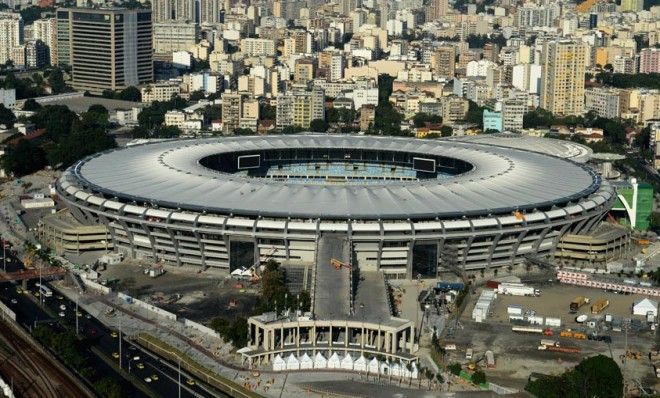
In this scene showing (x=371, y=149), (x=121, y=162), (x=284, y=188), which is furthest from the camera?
(x=371, y=149)

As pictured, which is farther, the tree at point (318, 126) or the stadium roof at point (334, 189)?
the tree at point (318, 126)

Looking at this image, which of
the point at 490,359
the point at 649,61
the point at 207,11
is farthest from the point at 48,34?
the point at 490,359

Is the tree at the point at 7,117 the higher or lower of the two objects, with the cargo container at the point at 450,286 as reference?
higher

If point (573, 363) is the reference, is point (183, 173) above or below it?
above

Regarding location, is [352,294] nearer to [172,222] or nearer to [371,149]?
[172,222]

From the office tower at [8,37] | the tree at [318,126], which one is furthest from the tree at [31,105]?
the office tower at [8,37]

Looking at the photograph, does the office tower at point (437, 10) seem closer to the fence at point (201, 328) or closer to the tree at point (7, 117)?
the tree at point (7, 117)

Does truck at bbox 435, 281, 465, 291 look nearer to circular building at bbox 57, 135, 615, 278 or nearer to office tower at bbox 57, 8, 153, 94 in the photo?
circular building at bbox 57, 135, 615, 278

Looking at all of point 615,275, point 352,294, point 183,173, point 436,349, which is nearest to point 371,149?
point 183,173
